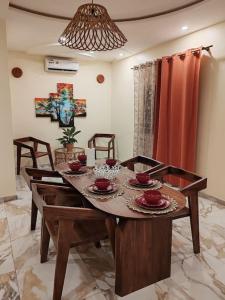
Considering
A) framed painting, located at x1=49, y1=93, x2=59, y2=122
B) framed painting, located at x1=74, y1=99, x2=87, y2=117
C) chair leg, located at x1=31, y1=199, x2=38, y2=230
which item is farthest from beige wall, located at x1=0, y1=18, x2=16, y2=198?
framed painting, located at x1=74, y1=99, x2=87, y2=117

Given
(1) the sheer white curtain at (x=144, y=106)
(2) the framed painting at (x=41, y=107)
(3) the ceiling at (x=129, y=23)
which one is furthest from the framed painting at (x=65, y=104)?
(1) the sheer white curtain at (x=144, y=106)

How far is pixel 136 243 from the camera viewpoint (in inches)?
62.9

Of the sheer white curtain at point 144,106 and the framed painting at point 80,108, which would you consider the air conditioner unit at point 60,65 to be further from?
the sheer white curtain at point 144,106

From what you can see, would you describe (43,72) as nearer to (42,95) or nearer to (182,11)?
(42,95)

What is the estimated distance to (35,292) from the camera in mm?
1649

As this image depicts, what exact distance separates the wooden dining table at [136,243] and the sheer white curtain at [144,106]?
246cm

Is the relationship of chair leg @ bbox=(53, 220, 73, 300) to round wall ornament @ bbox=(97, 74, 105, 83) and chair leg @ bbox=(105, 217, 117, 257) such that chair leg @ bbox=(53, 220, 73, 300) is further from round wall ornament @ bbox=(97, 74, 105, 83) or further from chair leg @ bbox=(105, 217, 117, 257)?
round wall ornament @ bbox=(97, 74, 105, 83)

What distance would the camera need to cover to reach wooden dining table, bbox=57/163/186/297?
154 cm

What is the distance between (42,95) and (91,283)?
3.98m

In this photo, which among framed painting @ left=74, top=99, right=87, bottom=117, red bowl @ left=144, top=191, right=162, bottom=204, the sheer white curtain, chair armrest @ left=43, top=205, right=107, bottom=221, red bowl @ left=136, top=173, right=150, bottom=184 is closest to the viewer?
chair armrest @ left=43, top=205, right=107, bottom=221

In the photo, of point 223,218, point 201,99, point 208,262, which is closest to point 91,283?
point 208,262

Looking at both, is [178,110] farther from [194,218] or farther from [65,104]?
[65,104]

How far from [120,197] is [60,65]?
12.7ft

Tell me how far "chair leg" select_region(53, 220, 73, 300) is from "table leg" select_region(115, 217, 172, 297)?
0.33 meters
